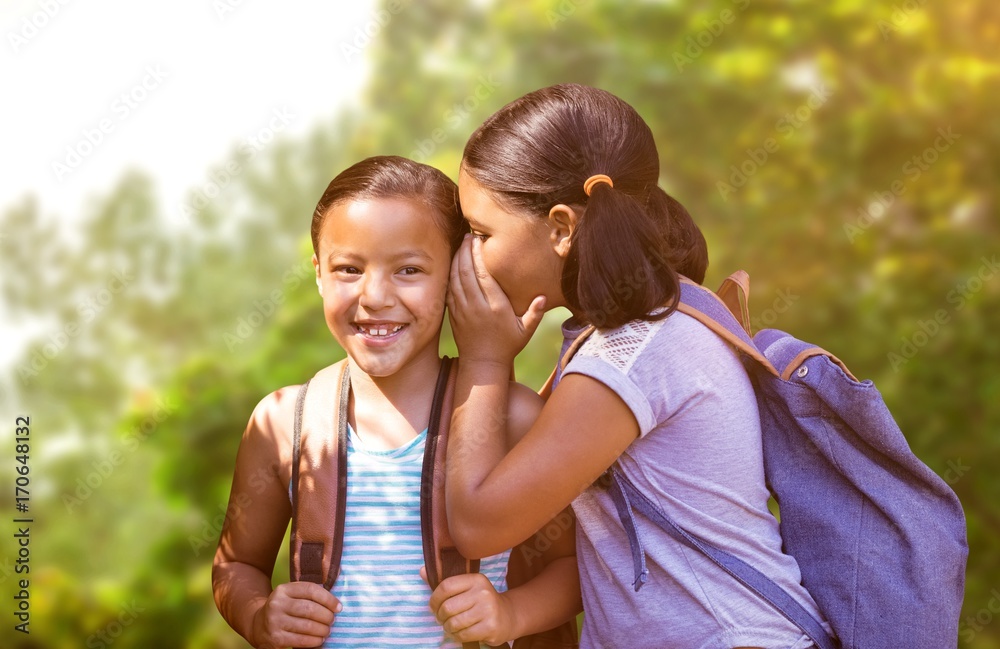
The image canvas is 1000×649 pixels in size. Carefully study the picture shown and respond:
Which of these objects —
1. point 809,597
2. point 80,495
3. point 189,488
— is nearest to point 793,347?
point 809,597

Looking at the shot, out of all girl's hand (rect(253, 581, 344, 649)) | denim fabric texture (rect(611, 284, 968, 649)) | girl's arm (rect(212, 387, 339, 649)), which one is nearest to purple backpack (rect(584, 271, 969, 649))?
denim fabric texture (rect(611, 284, 968, 649))

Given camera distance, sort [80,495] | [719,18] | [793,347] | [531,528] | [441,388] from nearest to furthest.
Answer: [531,528] → [793,347] → [441,388] → [80,495] → [719,18]

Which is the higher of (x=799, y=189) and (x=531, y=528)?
(x=799, y=189)

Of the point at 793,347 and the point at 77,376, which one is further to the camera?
the point at 77,376

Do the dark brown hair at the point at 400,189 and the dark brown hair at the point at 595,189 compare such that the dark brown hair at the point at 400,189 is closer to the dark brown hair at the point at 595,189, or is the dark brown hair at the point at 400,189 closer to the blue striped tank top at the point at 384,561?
the dark brown hair at the point at 595,189

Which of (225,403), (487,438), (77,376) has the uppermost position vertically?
(77,376)

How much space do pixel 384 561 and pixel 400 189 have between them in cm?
81

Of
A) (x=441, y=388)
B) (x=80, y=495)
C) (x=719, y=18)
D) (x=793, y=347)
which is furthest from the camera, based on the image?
(x=719, y=18)

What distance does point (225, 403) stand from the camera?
13.1 ft

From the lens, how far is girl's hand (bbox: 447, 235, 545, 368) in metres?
2.15

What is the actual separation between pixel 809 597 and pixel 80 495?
2981 mm

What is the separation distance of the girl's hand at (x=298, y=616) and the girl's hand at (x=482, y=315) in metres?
0.59

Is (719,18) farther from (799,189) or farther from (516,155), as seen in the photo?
(516,155)

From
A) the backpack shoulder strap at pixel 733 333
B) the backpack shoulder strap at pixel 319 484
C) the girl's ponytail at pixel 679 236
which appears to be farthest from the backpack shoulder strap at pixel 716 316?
the backpack shoulder strap at pixel 319 484
